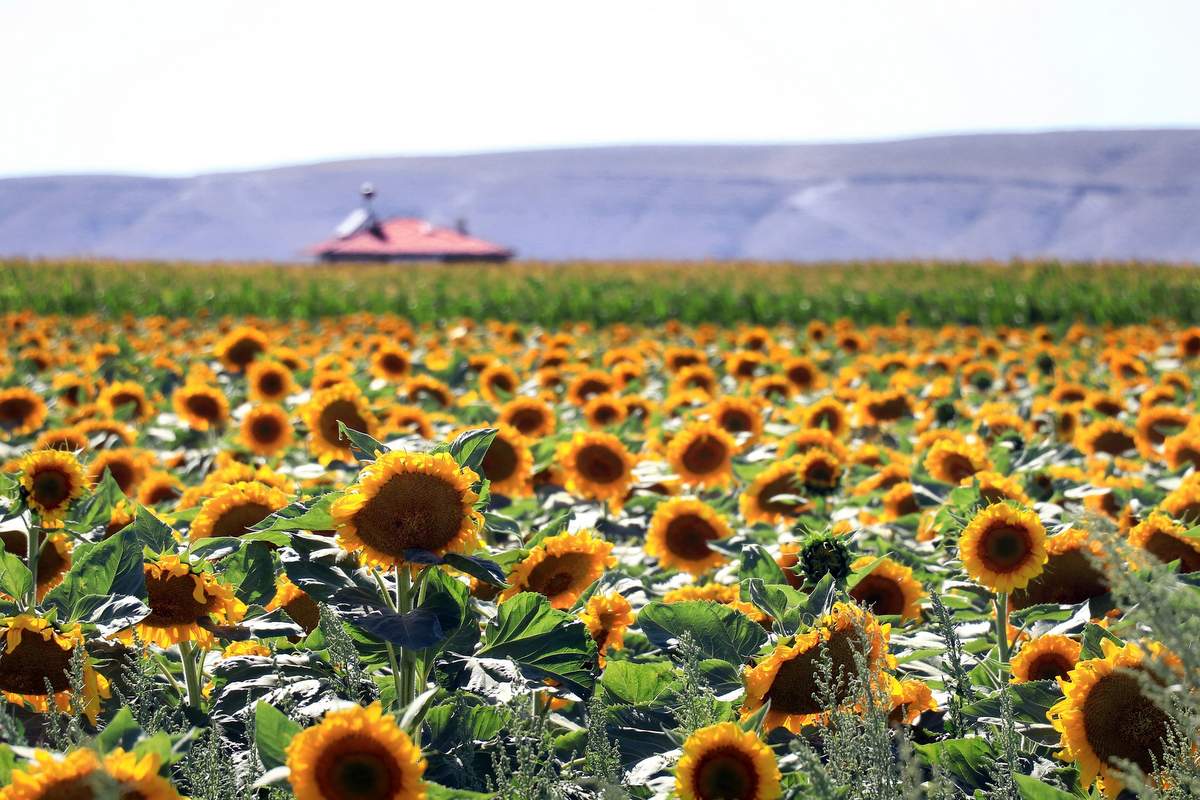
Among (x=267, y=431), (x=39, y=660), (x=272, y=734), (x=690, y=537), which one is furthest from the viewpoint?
(x=267, y=431)

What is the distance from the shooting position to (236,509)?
2.76 meters

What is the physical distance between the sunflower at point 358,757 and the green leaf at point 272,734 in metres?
0.11

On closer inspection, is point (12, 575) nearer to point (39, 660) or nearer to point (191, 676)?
point (39, 660)

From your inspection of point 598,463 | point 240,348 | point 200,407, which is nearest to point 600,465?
point 598,463

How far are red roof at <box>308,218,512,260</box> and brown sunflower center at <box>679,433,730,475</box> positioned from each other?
64680mm

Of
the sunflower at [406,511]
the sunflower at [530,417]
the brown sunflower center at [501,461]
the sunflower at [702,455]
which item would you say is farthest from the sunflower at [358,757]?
the sunflower at [530,417]

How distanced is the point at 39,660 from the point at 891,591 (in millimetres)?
1728

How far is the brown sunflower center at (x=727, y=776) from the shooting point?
5.87ft

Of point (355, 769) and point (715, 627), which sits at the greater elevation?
point (355, 769)

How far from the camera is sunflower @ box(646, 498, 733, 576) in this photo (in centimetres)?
348

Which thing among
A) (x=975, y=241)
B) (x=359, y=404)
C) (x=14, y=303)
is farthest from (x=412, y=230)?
(x=975, y=241)

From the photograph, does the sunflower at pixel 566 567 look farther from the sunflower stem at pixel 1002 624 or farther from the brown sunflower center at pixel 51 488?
→ the brown sunflower center at pixel 51 488

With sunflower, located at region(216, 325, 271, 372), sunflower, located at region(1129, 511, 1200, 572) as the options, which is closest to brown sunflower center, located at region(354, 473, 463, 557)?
sunflower, located at region(1129, 511, 1200, 572)

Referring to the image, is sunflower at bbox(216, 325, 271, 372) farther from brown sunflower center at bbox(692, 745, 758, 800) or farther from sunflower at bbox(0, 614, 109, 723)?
brown sunflower center at bbox(692, 745, 758, 800)
